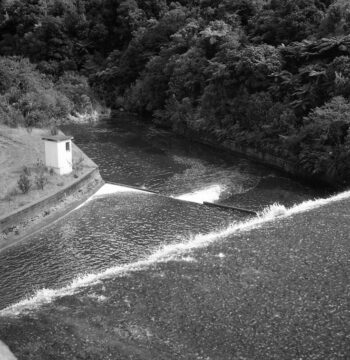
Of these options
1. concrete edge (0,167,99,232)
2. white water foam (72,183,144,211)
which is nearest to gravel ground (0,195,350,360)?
concrete edge (0,167,99,232)

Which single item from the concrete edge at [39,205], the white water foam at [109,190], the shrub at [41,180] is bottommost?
the white water foam at [109,190]

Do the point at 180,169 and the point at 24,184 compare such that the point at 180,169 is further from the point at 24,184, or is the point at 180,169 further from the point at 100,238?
the point at 100,238

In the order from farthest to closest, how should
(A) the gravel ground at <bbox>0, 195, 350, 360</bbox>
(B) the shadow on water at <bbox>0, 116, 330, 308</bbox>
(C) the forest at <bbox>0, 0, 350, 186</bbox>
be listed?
(C) the forest at <bbox>0, 0, 350, 186</bbox>, (B) the shadow on water at <bbox>0, 116, 330, 308</bbox>, (A) the gravel ground at <bbox>0, 195, 350, 360</bbox>

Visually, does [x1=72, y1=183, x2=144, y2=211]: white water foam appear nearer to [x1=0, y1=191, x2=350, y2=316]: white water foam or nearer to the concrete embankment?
the concrete embankment

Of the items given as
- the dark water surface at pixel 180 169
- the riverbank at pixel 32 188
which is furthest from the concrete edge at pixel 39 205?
the dark water surface at pixel 180 169

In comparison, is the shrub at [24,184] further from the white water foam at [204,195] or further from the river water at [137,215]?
the white water foam at [204,195]

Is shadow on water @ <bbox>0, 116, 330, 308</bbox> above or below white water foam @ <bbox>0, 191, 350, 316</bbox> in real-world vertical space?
below
